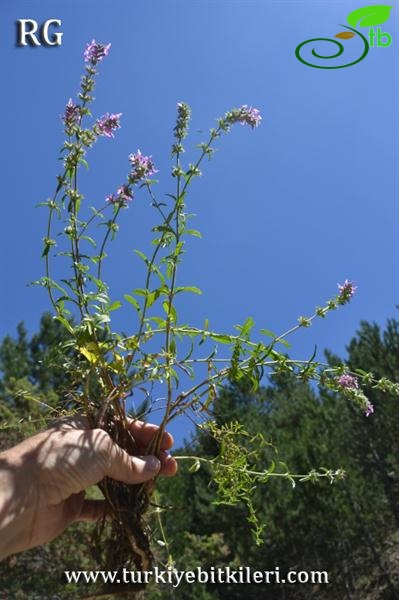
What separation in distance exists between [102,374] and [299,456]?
15.6 metres

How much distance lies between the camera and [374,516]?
56.7 feet

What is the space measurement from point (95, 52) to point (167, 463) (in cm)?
144

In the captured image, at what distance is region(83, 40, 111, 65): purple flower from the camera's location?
6.00 ft

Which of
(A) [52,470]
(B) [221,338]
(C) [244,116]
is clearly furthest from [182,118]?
(A) [52,470]

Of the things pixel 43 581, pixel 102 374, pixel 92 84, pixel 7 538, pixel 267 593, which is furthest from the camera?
pixel 267 593

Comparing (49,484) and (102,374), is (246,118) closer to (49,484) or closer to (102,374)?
(102,374)

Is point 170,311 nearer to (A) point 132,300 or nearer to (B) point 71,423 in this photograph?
(A) point 132,300

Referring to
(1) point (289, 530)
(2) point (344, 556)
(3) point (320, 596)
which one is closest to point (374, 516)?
(2) point (344, 556)

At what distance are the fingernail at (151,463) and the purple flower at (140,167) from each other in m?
0.90

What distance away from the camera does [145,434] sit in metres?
1.84

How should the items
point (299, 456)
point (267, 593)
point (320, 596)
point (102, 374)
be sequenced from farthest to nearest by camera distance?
point (267, 593), point (320, 596), point (299, 456), point (102, 374)

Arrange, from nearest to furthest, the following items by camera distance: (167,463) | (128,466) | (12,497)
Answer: (12,497)
(128,466)
(167,463)

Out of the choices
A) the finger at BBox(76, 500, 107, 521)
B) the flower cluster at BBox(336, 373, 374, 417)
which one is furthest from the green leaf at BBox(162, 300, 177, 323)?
the finger at BBox(76, 500, 107, 521)

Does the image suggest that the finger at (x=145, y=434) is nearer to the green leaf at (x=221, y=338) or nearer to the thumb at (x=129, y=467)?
the thumb at (x=129, y=467)
